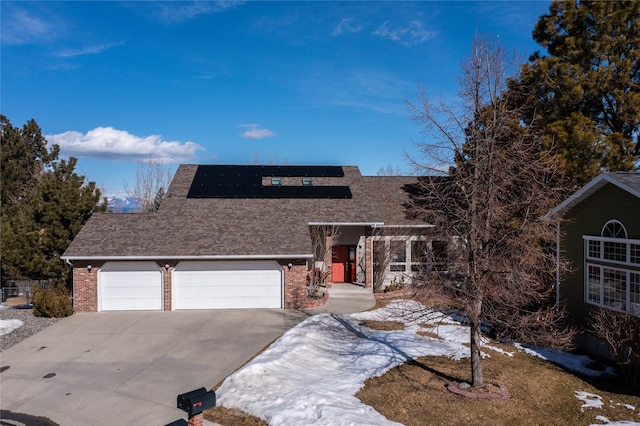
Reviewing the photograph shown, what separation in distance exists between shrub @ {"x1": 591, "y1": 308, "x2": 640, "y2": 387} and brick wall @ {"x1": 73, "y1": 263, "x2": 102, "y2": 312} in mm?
16978

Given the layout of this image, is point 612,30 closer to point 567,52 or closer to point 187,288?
point 567,52

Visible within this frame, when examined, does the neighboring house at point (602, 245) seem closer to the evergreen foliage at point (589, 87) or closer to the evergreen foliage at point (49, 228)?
the evergreen foliage at point (589, 87)

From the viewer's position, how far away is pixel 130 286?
17719 millimetres

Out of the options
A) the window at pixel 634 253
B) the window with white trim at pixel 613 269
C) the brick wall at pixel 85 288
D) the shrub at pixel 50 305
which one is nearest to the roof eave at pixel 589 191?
the window with white trim at pixel 613 269

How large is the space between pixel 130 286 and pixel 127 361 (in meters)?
6.38

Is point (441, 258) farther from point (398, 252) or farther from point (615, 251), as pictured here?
point (398, 252)

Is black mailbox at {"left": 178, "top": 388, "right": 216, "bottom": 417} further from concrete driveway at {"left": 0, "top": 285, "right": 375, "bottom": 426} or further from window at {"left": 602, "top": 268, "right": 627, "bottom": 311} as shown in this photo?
window at {"left": 602, "top": 268, "right": 627, "bottom": 311}

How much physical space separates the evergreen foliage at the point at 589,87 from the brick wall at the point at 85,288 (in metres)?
18.7

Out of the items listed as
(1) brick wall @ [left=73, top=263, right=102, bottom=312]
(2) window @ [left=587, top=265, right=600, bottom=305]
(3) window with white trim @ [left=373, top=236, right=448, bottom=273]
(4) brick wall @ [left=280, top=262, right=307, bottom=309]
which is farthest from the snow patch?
(1) brick wall @ [left=73, top=263, right=102, bottom=312]

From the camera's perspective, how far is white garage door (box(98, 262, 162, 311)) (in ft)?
57.8

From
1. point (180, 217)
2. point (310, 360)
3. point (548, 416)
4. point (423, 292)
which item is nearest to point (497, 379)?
point (548, 416)

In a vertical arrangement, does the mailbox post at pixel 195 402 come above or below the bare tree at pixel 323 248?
below

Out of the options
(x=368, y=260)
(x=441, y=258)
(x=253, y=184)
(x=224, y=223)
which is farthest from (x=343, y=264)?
(x=441, y=258)

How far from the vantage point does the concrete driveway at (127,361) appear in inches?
358
